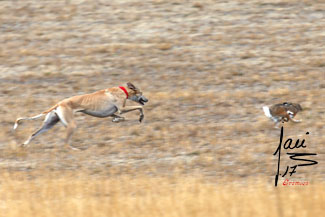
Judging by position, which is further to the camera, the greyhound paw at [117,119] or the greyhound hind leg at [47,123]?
the greyhound paw at [117,119]

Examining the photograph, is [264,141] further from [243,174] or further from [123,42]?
[123,42]

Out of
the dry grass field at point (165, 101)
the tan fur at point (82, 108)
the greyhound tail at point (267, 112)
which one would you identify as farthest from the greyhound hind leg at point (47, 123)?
the greyhound tail at point (267, 112)

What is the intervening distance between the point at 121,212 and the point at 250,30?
1167 cm

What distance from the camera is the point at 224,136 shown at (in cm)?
1405

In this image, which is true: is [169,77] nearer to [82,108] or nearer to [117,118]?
[117,118]

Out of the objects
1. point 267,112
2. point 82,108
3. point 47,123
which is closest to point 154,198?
point 82,108

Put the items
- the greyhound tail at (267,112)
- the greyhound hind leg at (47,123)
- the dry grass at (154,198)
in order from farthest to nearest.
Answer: the greyhound tail at (267,112) → the greyhound hind leg at (47,123) → the dry grass at (154,198)

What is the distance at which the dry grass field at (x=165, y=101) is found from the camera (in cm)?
966

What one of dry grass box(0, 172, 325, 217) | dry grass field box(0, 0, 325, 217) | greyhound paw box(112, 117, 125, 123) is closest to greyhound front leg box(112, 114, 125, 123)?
greyhound paw box(112, 117, 125, 123)

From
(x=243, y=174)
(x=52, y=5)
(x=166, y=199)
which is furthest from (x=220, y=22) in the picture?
(x=166, y=199)

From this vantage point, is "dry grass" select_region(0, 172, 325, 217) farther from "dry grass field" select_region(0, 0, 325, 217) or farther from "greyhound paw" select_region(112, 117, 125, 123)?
"greyhound paw" select_region(112, 117, 125, 123)

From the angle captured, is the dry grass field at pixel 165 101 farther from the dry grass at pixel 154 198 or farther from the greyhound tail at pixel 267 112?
the greyhound tail at pixel 267 112

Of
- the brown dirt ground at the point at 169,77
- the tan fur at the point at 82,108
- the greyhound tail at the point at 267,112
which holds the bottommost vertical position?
the brown dirt ground at the point at 169,77

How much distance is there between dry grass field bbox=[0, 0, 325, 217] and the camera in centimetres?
966
